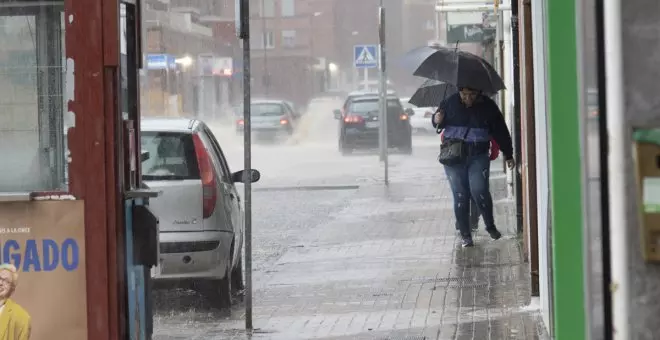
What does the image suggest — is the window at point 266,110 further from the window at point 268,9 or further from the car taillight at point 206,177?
the window at point 268,9

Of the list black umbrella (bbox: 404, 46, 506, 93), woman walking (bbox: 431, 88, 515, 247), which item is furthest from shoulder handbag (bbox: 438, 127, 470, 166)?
black umbrella (bbox: 404, 46, 506, 93)

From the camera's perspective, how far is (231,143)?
50.8m

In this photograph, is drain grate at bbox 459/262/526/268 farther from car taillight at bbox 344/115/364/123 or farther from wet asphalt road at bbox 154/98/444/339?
car taillight at bbox 344/115/364/123

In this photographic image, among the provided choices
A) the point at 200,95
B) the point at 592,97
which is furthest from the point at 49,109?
the point at 200,95

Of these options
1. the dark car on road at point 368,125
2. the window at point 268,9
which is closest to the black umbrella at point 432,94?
the dark car on road at point 368,125

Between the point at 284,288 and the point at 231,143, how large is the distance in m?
39.6

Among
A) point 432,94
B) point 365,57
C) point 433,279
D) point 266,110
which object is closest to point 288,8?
point 266,110

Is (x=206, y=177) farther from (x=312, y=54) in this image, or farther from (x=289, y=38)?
(x=312, y=54)

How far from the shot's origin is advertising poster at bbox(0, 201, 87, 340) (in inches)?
229

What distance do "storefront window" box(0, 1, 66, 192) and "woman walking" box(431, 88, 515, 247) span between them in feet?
26.1

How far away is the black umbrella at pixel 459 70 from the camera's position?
13688 millimetres

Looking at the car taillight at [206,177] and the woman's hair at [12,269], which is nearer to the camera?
the woman's hair at [12,269]

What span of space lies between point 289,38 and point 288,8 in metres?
6.08

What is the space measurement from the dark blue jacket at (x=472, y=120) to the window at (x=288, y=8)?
308ft
